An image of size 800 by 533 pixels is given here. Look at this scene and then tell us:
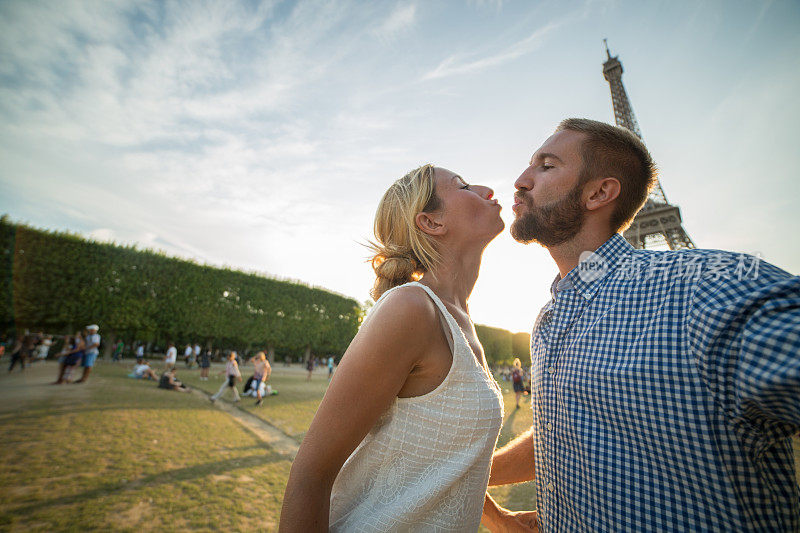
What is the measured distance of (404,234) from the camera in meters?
2.18

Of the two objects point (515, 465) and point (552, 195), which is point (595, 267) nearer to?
point (552, 195)

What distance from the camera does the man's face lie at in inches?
75.5

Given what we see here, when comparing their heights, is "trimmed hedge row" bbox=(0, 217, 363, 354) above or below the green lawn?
above

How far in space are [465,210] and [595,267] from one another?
832 millimetres

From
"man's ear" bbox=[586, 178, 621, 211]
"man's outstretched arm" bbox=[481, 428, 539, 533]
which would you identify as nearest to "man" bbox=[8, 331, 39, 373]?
"man's outstretched arm" bbox=[481, 428, 539, 533]

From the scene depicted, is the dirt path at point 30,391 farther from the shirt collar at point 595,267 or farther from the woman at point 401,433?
the shirt collar at point 595,267

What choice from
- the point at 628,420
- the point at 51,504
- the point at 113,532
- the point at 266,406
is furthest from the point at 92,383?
the point at 628,420

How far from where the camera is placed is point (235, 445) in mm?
7609

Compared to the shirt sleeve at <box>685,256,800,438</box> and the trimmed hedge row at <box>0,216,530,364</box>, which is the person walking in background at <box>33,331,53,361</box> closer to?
the trimmed hedge row at <box>0,216,530,364</box>

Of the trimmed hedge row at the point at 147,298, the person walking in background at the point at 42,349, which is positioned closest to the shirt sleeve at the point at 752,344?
the trimmed hedge row at the point at 147,298

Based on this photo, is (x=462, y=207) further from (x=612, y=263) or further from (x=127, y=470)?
(x=127, y=470)

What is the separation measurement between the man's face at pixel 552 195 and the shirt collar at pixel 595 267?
233 millimetres

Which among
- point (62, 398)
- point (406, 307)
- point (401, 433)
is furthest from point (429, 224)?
point (62, 398)

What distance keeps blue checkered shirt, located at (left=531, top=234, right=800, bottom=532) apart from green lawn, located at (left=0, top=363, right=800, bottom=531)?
473cm
